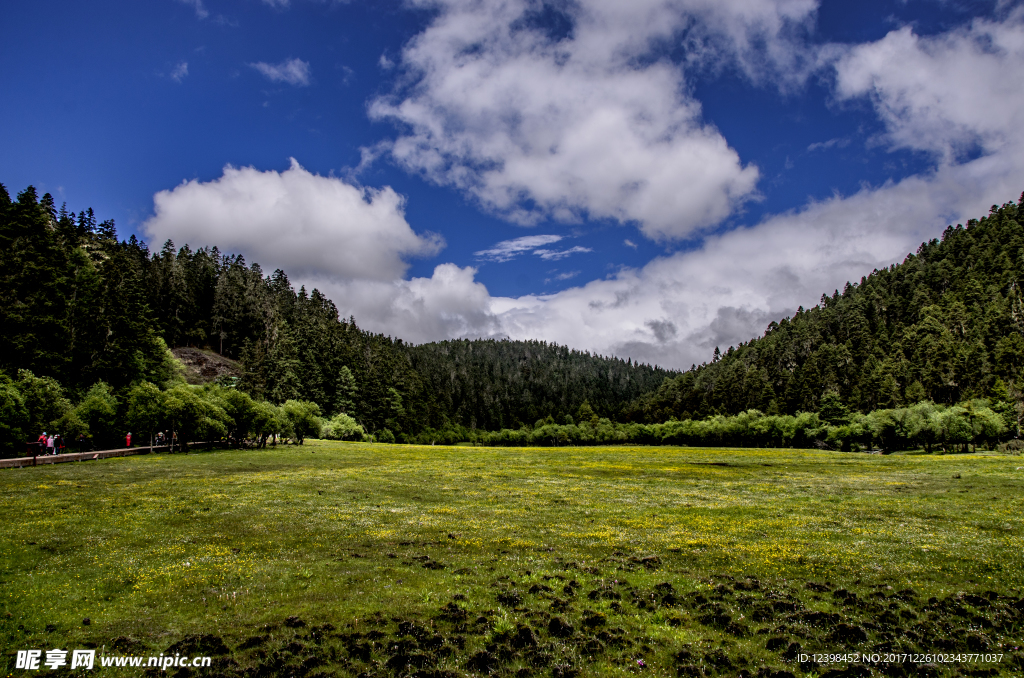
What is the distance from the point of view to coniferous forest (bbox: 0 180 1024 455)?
65312 millimetres

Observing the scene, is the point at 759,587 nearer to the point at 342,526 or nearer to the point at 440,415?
the point at 342,526

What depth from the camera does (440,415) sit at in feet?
586

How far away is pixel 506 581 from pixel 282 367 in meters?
119

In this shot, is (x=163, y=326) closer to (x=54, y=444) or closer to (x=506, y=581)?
(x=54, y=444)

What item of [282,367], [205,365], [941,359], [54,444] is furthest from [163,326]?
[941,359]

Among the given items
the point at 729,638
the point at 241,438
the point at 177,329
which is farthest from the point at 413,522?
the point at 177,329

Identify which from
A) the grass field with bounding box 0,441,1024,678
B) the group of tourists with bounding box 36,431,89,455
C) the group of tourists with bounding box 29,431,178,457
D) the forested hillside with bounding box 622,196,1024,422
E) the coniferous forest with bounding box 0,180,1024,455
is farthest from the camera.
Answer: the forested hillside with bounding box 622,196,1024,422

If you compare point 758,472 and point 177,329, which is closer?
point 758,472

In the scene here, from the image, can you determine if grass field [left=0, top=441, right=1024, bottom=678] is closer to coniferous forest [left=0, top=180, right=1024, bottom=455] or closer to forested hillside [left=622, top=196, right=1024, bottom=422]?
coniferous forest [left=0, top=180, right=1024, bottom=455]

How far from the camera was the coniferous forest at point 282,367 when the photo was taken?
65.3 metres

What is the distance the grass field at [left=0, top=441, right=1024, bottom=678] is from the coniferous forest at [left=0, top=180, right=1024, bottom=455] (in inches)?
1408

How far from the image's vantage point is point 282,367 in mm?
121250

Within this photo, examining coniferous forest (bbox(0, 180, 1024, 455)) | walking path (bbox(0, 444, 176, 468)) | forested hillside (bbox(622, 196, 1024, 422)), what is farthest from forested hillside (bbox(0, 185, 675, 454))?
forested hillside (bbox(622, 196, 1024, 422))

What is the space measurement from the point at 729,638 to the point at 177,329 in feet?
504
